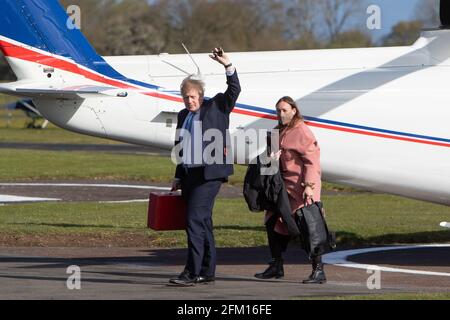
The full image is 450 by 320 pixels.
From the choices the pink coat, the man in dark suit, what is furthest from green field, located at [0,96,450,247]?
the man in dark suit

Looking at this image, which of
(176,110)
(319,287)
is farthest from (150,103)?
(319,287)

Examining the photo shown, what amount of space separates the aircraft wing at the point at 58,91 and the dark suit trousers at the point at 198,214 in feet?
7.07

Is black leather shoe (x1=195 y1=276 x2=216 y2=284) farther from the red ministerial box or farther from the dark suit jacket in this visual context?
the dark suit jacket

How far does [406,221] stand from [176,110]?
18.1 feet

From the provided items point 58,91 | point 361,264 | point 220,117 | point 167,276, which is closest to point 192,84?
point 220,117

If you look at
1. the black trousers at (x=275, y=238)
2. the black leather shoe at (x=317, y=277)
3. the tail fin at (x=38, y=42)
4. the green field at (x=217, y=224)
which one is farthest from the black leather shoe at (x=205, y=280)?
the green field at (x=217, y=224)

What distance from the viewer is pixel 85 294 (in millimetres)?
9352

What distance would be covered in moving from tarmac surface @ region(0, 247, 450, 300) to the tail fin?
215 centimetres

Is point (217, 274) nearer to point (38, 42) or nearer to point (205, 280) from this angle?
point (205, 280)

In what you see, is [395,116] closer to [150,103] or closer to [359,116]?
[359,116]

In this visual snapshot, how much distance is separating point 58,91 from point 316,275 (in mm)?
3536

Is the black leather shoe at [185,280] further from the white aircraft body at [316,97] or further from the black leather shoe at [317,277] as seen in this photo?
the white aircraft body at [316,97]

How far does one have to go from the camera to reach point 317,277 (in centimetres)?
1045

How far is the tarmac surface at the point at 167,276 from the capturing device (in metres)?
9.55
